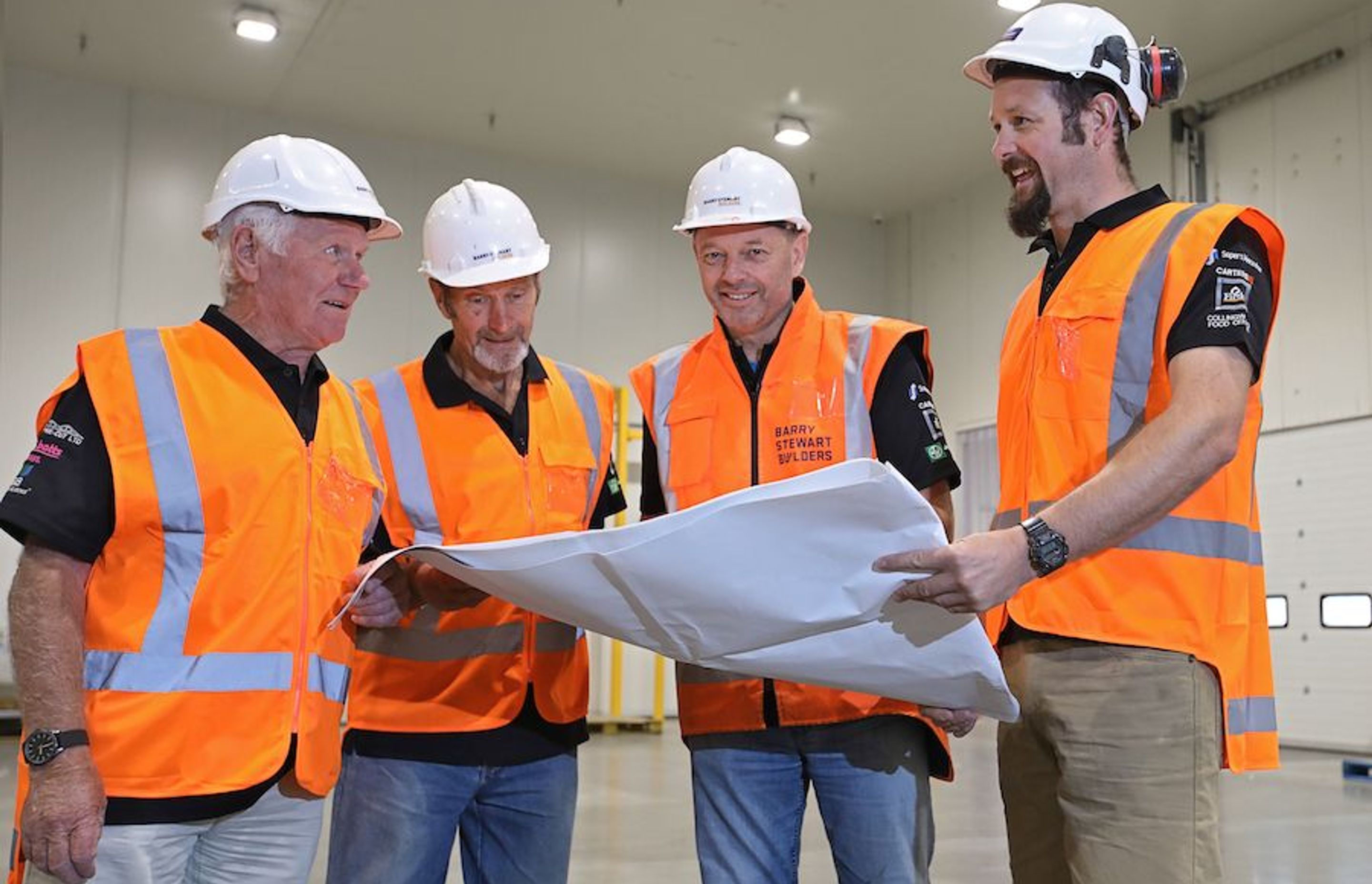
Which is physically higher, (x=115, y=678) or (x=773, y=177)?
(x=773, y=177)

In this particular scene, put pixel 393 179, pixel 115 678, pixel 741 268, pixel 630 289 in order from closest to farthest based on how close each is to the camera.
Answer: pixel 115 678 → pixel 741 268 → pixel 393 179 → pixel 630 289

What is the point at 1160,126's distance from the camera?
13.5 m

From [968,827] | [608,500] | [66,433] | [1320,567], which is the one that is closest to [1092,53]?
[608,500]

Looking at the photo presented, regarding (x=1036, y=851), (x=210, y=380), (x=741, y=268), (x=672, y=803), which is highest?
(x=741, y=268)

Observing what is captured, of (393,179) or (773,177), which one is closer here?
(773,177)

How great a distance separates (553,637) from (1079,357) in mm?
1482

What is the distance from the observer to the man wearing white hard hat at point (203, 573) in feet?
7.41

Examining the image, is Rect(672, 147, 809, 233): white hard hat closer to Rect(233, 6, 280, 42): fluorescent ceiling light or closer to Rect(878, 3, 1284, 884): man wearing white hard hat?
Rect(878, 3, 1284, 884): man wearing white hard hat

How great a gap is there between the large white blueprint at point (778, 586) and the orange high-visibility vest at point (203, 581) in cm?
27

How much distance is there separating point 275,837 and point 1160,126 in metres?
13.1

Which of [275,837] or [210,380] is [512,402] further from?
[275,837]

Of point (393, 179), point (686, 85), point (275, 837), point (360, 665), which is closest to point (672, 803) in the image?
point (360, 665)

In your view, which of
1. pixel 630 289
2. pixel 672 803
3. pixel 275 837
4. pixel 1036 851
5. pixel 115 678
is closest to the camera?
pixel 115 678

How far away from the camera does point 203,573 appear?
2.40 m
